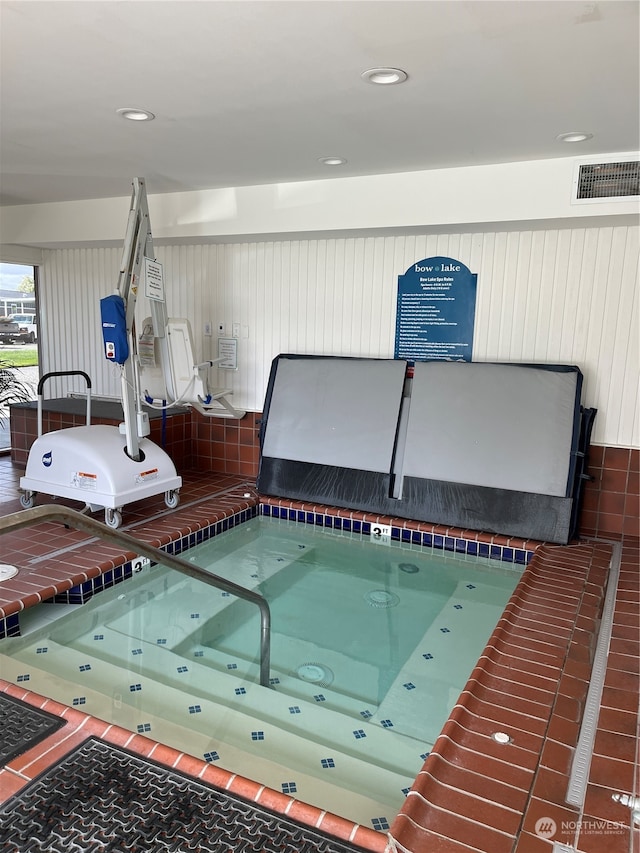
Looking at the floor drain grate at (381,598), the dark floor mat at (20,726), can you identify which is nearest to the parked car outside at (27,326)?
the floor drain grate at (381,598)

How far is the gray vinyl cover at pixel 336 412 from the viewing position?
199 inches

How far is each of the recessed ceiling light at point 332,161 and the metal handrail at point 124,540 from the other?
10.1 ft

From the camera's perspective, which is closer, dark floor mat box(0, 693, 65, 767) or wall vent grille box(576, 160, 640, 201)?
dark floor mat box(0, 693, 65, 767)

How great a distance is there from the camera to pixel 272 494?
5414 mm

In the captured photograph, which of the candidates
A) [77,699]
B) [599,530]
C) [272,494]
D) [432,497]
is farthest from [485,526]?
[77,699]

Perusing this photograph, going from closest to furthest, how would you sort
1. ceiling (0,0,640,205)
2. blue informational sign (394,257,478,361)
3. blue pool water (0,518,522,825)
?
ceiling (0,0,640,205) → blue pool water (0,518,522,825) → blue informational sign (394,257,478,361)

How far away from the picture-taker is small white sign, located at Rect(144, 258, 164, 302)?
186 inches

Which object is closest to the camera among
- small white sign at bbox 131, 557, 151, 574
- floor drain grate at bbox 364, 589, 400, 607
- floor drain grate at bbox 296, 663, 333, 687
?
floor drain grate at bbox 296, 663, 333, 687

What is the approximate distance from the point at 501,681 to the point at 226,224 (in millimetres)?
4365

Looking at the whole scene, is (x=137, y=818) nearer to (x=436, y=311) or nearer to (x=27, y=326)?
(x=436, y=311)

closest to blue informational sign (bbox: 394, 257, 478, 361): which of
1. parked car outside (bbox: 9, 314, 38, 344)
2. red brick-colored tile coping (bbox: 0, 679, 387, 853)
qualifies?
red brick-colored tile coping (bbox: 0, 679, 387, 853)

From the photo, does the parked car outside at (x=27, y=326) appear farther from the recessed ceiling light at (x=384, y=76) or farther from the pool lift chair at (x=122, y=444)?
the recessed ceiling light at (x=384, y=76)

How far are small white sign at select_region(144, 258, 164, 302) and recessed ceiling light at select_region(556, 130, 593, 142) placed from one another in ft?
9.85

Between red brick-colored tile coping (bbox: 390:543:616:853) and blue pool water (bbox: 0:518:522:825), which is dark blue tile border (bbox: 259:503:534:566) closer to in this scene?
blue pool water (bbox: 0:518:522:825)
